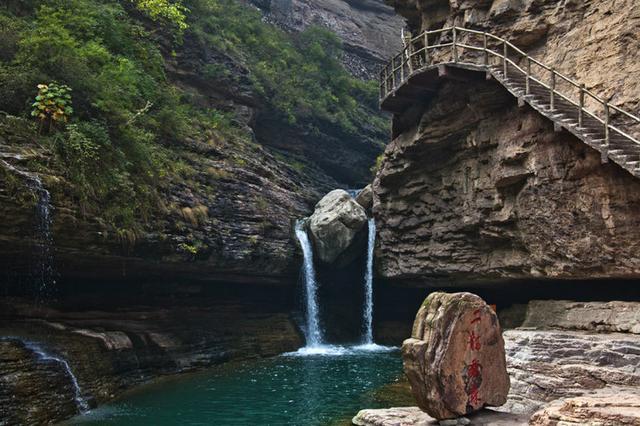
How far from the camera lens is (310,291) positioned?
26000 mm

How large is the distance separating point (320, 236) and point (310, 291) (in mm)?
2995

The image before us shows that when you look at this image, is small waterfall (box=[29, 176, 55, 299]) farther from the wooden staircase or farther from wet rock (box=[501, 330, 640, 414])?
the wooden staircase

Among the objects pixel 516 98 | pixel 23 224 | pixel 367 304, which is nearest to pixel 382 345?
pixel 367 304

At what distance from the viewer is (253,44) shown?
36031 millimetres

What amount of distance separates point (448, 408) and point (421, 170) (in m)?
14.3

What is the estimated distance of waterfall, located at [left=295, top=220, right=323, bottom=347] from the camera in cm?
2533

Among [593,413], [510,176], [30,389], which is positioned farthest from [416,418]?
[510,176]

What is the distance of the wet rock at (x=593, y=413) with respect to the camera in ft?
23.8

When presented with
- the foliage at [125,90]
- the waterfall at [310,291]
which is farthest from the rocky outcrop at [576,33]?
the foliage at [125,90]

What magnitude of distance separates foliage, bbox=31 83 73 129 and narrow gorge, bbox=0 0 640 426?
93 mm

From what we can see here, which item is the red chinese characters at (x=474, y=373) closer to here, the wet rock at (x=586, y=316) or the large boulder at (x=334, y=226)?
the wet rock at (x=586, y=316)

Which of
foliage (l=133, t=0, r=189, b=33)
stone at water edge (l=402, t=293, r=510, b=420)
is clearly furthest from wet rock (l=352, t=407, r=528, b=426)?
foliage (l=133, t=0, r=189, b=33)

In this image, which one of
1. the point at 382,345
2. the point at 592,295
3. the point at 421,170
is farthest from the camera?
the point at 382,345

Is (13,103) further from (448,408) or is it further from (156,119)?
(448,408)
